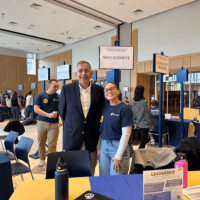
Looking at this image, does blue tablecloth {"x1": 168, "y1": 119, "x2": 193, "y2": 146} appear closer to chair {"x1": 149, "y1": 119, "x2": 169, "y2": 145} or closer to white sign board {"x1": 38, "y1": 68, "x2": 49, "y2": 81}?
chair {"x1": 149, "y1": 119, "x2": 169, "y2": 145}

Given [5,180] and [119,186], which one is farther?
[5,180]

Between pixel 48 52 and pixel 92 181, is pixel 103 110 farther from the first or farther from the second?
pixel 48 52

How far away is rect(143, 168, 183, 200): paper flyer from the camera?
0.96m

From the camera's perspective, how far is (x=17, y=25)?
35.1 feet

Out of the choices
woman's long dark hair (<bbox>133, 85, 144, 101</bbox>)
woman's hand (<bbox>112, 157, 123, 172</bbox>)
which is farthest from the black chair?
woman's hand (<bbox>112, 157, 123, 172</bbox>)

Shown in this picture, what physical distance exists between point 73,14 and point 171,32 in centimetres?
483

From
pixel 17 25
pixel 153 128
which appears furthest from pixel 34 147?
pixel 17 25

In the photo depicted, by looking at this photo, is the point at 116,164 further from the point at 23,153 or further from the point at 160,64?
the point at 160,64

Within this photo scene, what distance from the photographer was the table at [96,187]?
3.77 ft

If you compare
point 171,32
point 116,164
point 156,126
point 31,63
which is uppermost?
point 31,63

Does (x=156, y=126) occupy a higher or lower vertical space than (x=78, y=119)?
lower

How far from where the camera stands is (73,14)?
30.1ft

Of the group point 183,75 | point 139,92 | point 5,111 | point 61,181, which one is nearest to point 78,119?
point 61,181

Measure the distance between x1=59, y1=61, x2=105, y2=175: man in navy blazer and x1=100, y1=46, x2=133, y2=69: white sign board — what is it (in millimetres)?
370
